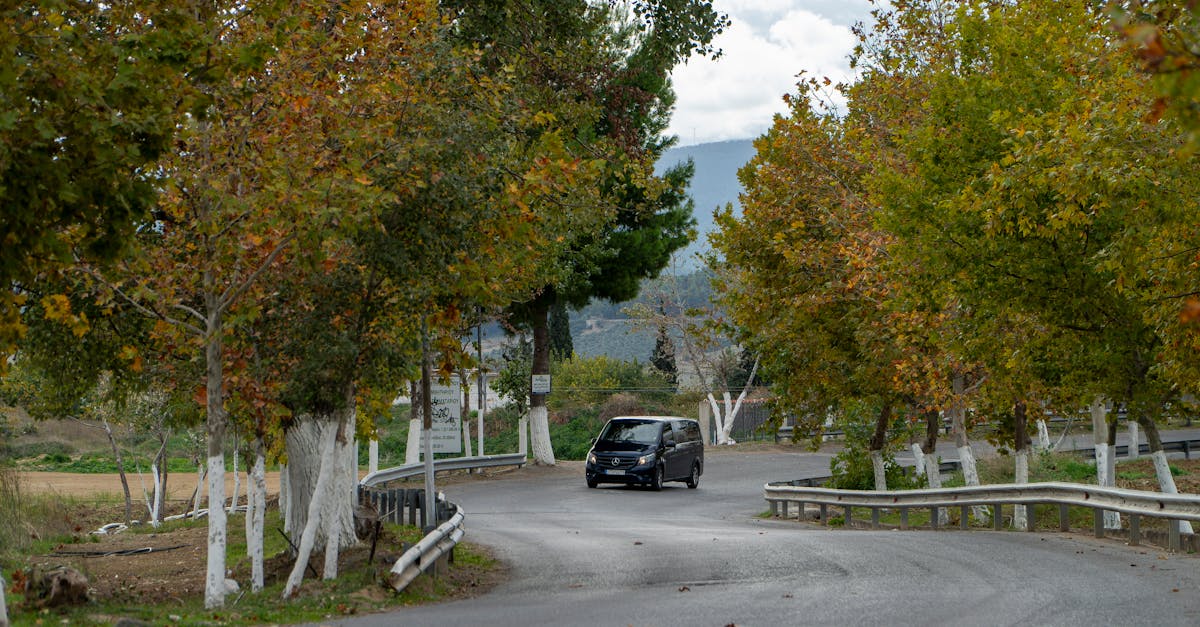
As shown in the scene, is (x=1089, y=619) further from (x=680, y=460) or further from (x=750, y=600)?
(x=680, y=460)

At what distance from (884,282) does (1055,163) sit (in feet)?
22.9

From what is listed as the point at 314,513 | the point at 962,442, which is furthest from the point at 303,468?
the point at 962,442

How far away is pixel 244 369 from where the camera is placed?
46.5ft

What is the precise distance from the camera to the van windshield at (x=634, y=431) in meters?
32.4

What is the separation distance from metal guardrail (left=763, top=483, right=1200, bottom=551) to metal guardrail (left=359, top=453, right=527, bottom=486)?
837 cm

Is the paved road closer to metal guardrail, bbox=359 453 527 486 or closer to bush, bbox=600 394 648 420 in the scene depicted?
metal guardrail, bbox=359 453 527 486

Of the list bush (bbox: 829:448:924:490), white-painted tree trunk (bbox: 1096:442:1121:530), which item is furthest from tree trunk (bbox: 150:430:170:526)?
white-painted tree trunk (bbox: 1096:442:1121:530)

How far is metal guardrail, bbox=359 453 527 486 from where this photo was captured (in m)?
27.9

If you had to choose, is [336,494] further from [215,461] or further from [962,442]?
[962,442]

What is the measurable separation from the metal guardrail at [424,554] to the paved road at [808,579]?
2.06ft

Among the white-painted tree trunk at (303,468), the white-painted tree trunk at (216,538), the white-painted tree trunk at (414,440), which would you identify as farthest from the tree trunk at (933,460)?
the white-painted tree trunk at (216,538)

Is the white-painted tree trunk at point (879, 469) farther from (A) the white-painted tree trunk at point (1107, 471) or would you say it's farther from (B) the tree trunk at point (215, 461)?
(B) the tree trunk at point (215, 461)

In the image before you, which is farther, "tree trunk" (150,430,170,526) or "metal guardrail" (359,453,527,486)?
"tree trunk" (150,430,170,526)

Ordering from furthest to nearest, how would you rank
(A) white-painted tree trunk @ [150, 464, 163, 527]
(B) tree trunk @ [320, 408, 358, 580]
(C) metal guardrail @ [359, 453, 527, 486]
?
(A) white-painted tree trunk @ [150, 464, 163, 527] → (C) metal guardrail @ [359, 453, 527, 486] → (B) tree trunk @ [320, 408, 358, 580]
